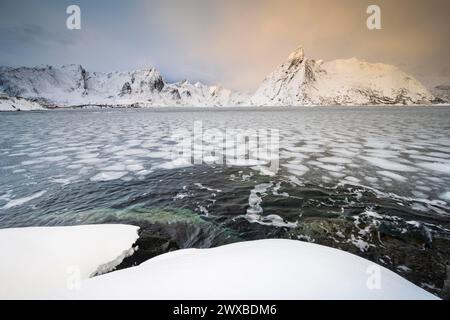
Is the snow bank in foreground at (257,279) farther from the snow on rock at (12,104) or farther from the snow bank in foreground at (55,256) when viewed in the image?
the snow on rock at (12,104)

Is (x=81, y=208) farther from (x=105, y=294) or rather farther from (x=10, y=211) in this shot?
(x=105, y=294)

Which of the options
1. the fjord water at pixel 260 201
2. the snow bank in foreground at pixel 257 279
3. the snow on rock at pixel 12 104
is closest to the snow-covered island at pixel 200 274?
the snow bank in foreground at pixel 257 279

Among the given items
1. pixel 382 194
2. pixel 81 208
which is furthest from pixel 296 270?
pixel 81 208

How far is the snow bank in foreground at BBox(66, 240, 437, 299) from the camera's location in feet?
6.31

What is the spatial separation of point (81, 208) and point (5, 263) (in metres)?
2.45

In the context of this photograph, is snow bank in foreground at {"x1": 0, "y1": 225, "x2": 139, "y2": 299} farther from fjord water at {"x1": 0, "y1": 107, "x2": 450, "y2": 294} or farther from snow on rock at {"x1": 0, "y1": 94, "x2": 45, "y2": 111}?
snow on rock at {"x1": 0, "y1": 94, "x2": 45, "y2": 111}

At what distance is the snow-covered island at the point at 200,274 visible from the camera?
1.95m

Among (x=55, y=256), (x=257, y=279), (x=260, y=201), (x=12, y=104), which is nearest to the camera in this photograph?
(x=257, y=279)

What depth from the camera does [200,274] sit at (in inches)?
85.4

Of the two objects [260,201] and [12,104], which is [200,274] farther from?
[12,104]

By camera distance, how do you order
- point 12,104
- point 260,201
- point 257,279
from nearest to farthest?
point 257,279, point 260,201, point 12,104

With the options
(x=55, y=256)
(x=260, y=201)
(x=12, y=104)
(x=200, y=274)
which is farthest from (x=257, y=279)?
(x=12, y=104)

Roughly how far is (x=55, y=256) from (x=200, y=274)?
5.85 feet

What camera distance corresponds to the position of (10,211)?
475 cm
